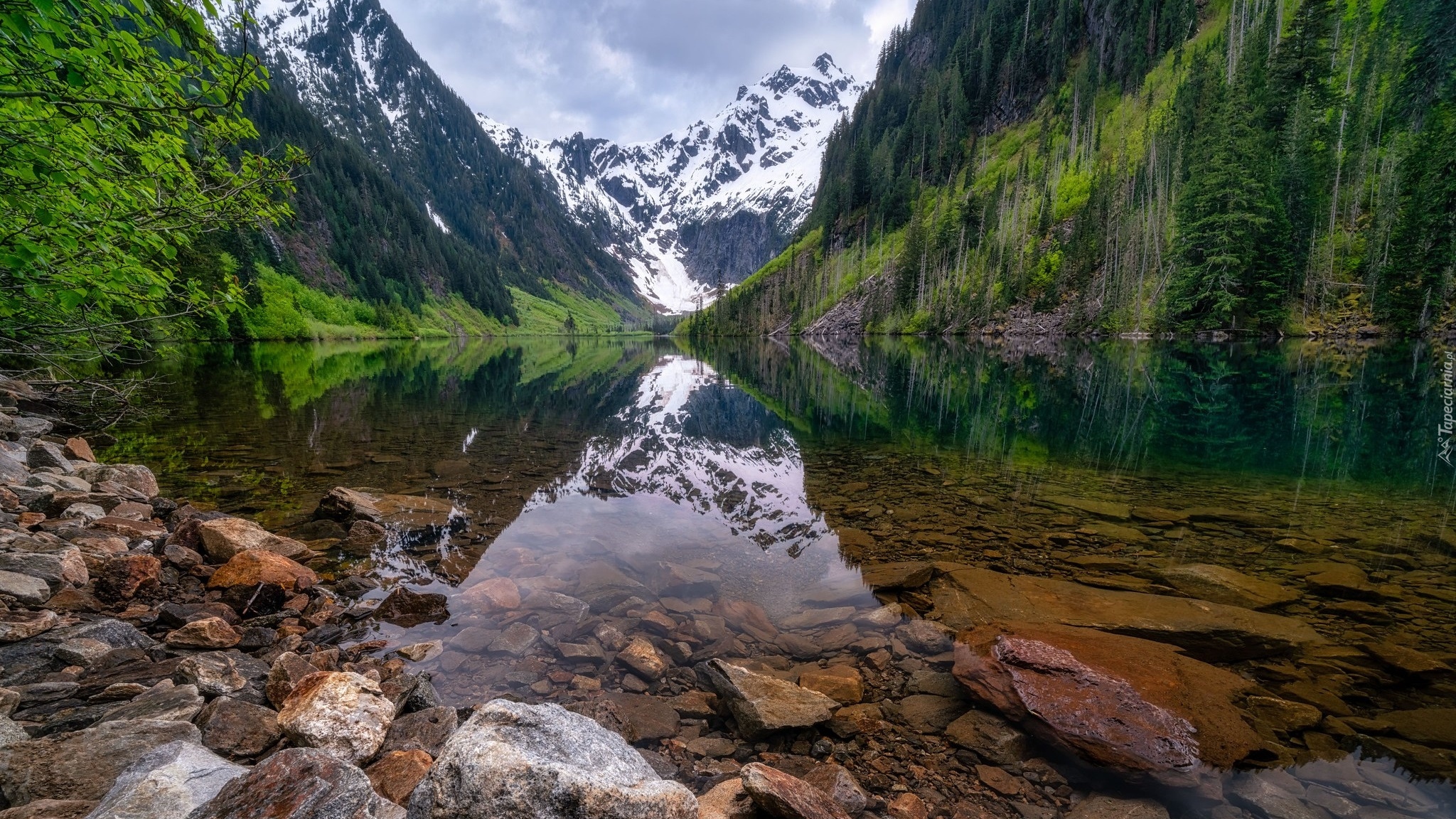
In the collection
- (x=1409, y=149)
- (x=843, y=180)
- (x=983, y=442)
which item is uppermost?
(x=843, y=180)

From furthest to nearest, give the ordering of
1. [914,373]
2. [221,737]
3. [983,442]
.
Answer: [914,373] < [983,442] < [221,737]

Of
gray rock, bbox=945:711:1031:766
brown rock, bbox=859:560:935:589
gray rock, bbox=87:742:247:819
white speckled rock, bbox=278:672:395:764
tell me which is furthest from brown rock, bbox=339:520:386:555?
gray rock, bbox=945:711:1031:766

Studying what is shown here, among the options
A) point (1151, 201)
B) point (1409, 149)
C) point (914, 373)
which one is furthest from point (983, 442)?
point (1151, 201)

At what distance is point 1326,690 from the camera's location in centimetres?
554

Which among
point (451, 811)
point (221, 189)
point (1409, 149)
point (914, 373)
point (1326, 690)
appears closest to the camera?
point (451, 811)

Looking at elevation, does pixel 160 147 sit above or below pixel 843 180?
below

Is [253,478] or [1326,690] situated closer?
[1326,690]

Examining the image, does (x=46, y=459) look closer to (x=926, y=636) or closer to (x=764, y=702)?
(x=764, y=702)

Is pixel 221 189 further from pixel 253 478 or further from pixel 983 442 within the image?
pixel 983 442

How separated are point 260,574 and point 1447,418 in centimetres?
3339

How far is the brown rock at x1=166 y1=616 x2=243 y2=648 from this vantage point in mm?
5473

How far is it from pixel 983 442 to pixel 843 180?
440 ft

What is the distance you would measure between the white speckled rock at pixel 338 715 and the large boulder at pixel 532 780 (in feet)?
5.35

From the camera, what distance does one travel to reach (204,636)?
18.3ft
